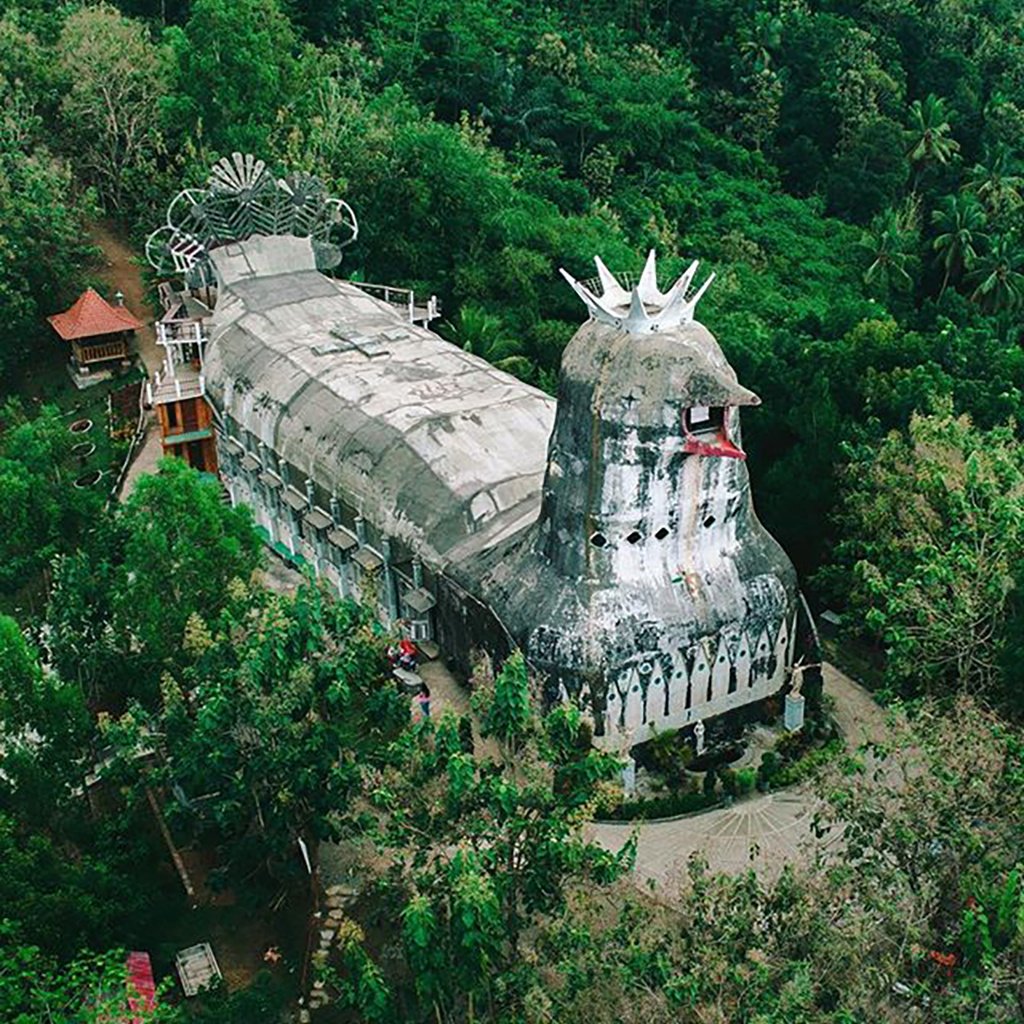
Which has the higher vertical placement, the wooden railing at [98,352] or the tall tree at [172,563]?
the tall tree at [172,563]

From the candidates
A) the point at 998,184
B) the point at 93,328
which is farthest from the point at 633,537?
the point at 998,184

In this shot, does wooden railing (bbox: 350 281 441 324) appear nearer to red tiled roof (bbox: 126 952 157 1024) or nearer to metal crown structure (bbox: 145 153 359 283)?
metal crown structure (bbox: 145 153 359 283)

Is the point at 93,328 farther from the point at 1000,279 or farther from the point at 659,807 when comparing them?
the point at 1000,279

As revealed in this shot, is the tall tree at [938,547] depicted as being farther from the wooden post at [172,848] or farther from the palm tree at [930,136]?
the palm tree at [930,136]

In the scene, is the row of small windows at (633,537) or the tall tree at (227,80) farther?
the tall tree at (227,80)

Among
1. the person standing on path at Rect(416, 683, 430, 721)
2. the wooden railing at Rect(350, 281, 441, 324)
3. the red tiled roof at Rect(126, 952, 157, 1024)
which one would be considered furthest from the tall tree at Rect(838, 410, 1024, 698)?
the wooden railing at Rect(350, 281, 441, 324)

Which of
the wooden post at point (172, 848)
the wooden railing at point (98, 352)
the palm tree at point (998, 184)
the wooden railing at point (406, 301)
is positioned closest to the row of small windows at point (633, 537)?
the wooden post at point (172, 848)
